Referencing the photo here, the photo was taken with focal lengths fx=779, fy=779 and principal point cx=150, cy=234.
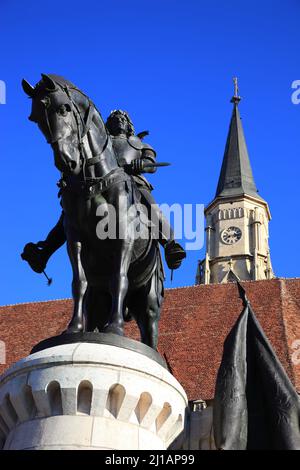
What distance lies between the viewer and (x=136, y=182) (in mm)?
6613

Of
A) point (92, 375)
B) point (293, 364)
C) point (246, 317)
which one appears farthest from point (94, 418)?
point (293, 364)

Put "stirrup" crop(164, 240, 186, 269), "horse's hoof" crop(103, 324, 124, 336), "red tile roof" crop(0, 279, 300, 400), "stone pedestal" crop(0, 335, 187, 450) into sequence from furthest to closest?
"red tile roof" crop(0, 279, 300, 400)
"stirrup" crop(164, 240, 186, 269)
"horse's hoof" crop(103, 324, 124, 336)
"stone pedestal" crop(0, 335, 187, 450)

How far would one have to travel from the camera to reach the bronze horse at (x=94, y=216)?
5.85 meters

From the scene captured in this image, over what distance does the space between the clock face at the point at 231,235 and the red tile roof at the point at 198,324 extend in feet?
109

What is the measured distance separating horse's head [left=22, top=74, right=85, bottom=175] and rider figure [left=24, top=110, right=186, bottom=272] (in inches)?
30.7

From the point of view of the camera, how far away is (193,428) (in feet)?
18.2

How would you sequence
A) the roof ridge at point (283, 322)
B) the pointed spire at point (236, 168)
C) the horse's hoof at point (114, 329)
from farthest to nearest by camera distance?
1. the pointed spire at point (236, 168)
2. the roof ridge at point (283, 322)
3. the horse's hoof at point (114, 329)

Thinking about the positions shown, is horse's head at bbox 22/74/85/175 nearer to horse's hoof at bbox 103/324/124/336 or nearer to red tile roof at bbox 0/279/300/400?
horse's hoof at bbox 103/324/124/336

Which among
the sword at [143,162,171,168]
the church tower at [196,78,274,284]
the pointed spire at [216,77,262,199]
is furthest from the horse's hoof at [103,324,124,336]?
the pointed spire at [216,77,262,199]

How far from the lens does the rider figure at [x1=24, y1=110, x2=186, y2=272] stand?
6477mm

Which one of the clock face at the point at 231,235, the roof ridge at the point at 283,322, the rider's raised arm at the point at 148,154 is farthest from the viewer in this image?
the clock face at the point at 231,235

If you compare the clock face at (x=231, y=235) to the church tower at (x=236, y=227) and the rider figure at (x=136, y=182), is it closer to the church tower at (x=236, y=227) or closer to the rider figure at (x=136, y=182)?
the church tower at (x=236, y=227)

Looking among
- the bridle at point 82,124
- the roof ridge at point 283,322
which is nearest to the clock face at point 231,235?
the roof ridge at point 283,322

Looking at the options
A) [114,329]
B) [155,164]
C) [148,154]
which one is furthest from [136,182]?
[114,329]
